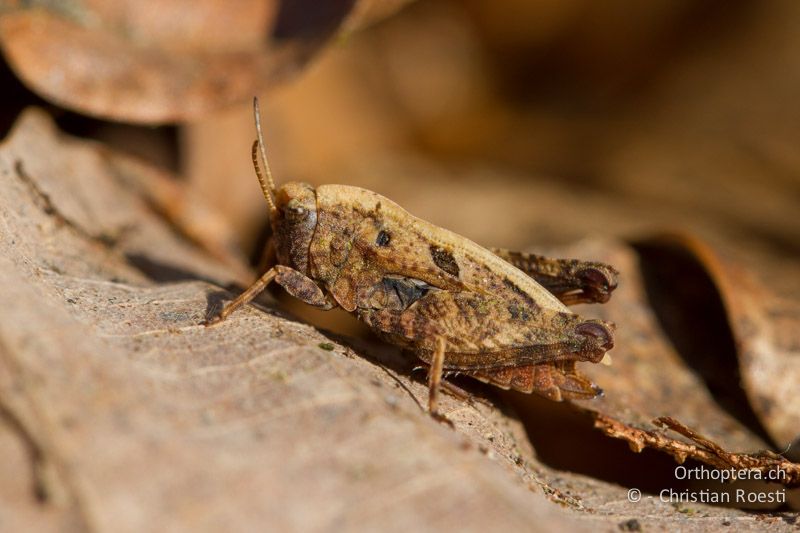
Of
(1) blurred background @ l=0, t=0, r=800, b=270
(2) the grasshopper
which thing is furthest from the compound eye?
(1) blurred background @ l=0, t=0, r=800, b=270

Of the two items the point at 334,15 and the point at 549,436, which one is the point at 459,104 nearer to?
the point at 334,15

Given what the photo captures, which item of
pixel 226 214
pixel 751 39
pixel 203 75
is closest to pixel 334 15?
pixel 203 75

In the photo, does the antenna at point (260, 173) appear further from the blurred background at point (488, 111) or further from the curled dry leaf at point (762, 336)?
the curled dry leaf at point (762, 336)

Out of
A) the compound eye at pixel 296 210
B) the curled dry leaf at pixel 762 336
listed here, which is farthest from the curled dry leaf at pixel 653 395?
the compound eye at pixel 296 210

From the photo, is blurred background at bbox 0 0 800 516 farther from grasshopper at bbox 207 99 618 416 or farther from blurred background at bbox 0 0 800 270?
grasshopper at bbox 207 99 618 416

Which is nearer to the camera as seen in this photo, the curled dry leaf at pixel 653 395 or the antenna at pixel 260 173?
the curled dry leaf at pixel 653 395

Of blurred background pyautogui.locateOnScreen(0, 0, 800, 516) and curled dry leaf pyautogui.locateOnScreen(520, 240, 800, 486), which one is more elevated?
blurred background pyautogui.locateOnScreen(0, 0, 800, 516)
